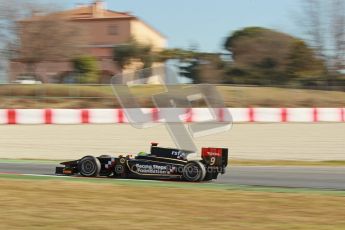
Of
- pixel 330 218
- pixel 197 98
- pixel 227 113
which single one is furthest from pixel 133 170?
pixel 197 98

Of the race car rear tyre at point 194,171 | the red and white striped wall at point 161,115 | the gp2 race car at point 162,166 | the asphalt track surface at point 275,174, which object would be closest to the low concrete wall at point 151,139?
the red and white striped wall at point 161,115

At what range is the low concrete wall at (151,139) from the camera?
1522cm

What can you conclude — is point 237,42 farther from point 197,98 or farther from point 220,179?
point 220,179

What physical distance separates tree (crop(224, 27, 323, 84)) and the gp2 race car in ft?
87.4

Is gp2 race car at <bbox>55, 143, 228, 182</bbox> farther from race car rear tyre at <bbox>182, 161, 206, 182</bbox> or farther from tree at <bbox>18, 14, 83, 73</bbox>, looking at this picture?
tree at <bbox>18, 14, 83, 73</bbox>

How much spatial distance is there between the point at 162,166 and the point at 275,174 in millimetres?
2608

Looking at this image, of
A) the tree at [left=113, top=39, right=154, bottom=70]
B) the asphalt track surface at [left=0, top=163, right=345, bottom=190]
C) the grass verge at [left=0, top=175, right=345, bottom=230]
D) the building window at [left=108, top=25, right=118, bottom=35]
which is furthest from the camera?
the building window at [left=108, top=25, right=118, bottom=35]

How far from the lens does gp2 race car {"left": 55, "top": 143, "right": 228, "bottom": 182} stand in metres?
9.45

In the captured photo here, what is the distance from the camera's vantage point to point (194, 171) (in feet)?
31.0

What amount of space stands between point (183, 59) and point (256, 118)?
59.0 ft

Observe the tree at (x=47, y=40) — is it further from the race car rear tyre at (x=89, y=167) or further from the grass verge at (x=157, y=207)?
→ the grass verge at (x=157, y=207)

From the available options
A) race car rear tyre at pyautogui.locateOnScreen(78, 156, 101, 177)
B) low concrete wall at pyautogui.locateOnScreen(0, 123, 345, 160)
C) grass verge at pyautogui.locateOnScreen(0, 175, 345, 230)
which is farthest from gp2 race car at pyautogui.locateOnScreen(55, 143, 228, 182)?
low concrete wall at pyautogui.locateOnScreen(0, 123, 345, 160)

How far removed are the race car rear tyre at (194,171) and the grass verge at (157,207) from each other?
0.53 metres

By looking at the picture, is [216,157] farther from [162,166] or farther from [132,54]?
[132,54]
